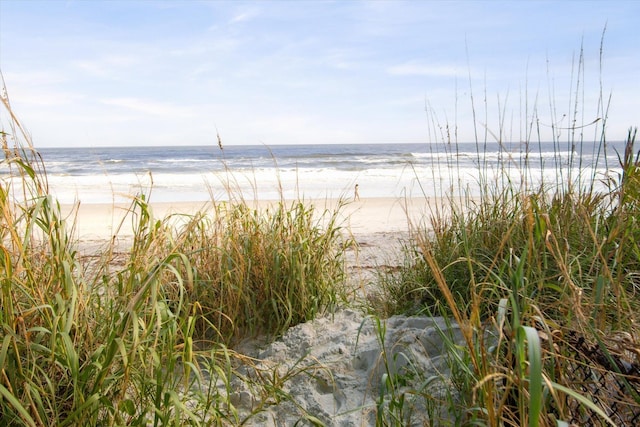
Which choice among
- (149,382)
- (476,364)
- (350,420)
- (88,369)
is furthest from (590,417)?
(88,369)

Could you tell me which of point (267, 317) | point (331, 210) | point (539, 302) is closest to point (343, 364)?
point (267, 317)

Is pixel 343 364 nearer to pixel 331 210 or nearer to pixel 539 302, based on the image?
pixel 539 302

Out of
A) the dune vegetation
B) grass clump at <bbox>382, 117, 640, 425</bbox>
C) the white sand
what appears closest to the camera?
grass clump at <bbox>382, 117, 640, 425</bbox>

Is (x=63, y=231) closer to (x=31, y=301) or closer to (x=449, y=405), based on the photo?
(x=31, y=301)

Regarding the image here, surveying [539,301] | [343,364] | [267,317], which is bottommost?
[343,364]

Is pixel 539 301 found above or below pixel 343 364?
above

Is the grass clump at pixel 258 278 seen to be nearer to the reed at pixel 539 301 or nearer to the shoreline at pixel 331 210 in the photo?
the reed at pixel 539 301

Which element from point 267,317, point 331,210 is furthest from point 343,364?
point 331,210

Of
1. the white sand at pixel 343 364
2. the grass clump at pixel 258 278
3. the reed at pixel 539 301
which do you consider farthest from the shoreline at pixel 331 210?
the white sand at pixel 343 364

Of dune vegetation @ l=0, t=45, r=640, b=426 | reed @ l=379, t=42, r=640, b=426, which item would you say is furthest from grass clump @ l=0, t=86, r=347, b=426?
reed @ l=379, t=42, r=640, b=426

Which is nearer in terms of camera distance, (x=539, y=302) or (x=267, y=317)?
(x=539, y=302)

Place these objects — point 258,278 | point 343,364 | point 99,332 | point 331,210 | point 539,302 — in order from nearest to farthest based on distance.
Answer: point 99,332 < point 539,302 < point 343,364 < point 258,278 < point 331,210

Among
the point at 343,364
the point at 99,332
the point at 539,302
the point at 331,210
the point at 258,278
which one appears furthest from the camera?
the point at 331,210

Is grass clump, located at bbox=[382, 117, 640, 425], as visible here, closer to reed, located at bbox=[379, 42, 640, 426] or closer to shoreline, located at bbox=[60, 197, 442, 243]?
reed, located at bbox=[379, 42, 640, 426]
